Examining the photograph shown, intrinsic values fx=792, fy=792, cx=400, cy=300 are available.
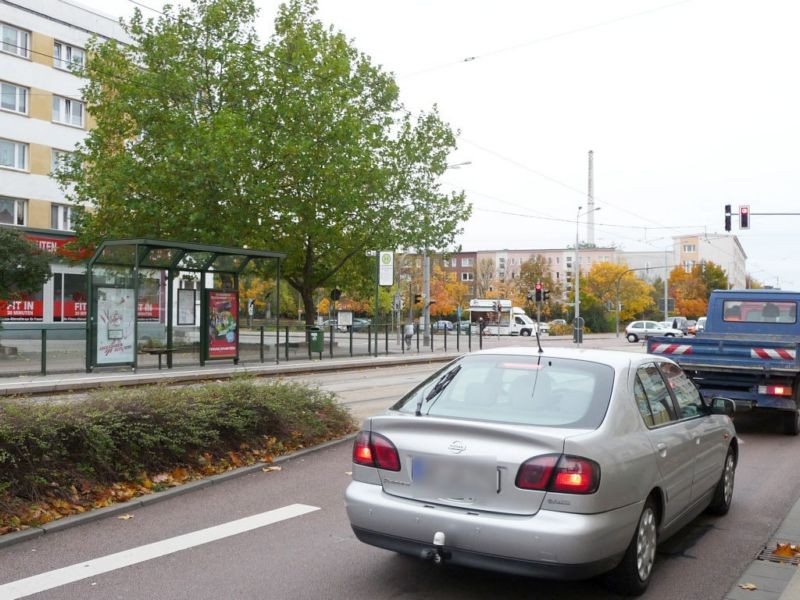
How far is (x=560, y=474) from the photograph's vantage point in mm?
4156

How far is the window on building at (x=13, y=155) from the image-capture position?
1496 inches

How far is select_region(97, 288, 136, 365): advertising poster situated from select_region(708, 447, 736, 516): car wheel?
1571 cm

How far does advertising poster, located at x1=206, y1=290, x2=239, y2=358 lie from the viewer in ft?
71.7

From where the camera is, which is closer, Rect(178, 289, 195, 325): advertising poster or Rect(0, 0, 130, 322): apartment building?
Rect(178, 289, 195, 325): advertising poster

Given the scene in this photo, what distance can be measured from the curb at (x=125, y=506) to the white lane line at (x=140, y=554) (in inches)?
26.6

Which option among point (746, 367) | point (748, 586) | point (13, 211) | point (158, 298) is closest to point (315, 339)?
point (158, 298)

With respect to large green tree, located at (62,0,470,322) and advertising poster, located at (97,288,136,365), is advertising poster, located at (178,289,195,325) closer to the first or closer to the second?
advertising poster, located at (97,288,136,365)

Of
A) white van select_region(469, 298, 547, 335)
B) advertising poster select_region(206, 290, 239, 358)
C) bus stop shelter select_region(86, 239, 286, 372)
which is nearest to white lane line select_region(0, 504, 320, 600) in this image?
bus stop shelter select_region(86, 239, 286, 372)

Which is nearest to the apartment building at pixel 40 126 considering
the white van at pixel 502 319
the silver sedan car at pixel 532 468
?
the silver sedan car at pixel 532 468

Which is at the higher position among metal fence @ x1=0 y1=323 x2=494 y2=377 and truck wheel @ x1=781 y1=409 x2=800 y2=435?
metal fence @ x1=0 y1=323 x2=494 y2=377

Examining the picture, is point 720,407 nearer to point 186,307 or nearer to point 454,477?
point 454,477

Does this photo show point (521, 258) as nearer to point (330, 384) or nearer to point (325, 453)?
point (330, 384)

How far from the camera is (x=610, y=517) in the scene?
13.9ft

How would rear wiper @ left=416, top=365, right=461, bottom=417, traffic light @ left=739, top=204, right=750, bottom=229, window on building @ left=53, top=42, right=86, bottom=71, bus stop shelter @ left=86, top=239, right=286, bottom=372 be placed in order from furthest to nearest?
window on building @ left=53, top=42, right=86, bottom=71
traffic light @ left=739, top=204, right=750, bottom=229
bus stop shelter @ left=86, top=239, right=286, bottom=372
rear wiper @ left=416, top=365, right=461, bottom=417
